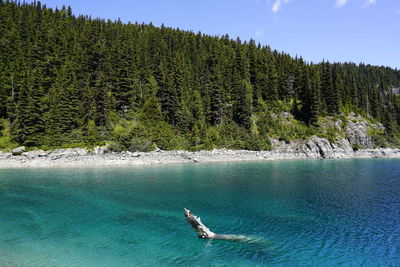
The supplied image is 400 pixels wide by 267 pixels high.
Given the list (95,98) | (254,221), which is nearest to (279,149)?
(95,98)

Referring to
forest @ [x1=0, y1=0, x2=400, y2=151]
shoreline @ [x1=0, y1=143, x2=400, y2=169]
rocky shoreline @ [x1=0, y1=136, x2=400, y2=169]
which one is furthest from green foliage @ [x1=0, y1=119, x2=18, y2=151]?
shoreline @ [x1=0, y1=143, x2=400, y2=169]

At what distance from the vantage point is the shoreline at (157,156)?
54000mm

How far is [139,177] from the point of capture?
1614 inches

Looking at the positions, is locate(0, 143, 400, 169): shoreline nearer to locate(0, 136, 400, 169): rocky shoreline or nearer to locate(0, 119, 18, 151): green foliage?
locate(0, 136, 400, 169): rocky shoreline

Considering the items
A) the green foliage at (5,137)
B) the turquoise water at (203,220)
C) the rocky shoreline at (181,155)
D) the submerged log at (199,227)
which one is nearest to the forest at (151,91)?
the green foliage at (5,137)

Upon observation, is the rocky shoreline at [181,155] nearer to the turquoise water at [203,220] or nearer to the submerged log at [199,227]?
the turquoise water at [203,220]

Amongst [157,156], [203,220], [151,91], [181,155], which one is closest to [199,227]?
[203,220]

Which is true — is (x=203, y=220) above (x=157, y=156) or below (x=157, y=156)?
below

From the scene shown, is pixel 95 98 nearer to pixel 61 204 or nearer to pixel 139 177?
pixel 139 177

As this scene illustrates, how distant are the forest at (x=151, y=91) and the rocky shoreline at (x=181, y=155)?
10.4ft

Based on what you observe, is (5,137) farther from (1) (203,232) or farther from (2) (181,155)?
(1) (203,232)

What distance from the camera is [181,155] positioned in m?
65.7

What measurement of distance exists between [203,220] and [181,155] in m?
45.8

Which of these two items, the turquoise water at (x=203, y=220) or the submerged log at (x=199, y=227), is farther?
the submerged log at (x=199, y=227)
